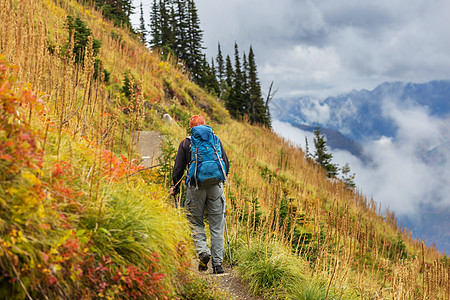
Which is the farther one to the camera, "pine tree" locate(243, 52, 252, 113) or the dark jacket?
"pine tree" locate(243, 52, 252, 113)

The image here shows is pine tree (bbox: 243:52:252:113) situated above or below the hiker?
above

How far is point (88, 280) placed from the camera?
1.87 metres

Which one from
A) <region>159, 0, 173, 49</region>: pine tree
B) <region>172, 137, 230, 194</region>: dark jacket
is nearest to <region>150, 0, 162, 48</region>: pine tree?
<region>159, 0, 173, 49</region>: pine tree

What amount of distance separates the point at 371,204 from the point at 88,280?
1197 cm

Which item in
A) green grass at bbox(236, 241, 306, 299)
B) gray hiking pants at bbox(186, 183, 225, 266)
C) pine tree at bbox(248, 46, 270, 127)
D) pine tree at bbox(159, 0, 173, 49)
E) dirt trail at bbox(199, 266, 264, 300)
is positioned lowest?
dirt trail at bbox(199, 266, 264, 300)

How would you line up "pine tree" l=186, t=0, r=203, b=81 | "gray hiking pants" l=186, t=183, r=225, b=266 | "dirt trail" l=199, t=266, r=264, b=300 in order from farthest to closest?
1. "pine tree" l=186, t=0, r=203, b=81
2. "gray hiking pants" l=186, t=183, r=225, b=266
3. "dirt trail" l=199, t=266, r=264, b=300

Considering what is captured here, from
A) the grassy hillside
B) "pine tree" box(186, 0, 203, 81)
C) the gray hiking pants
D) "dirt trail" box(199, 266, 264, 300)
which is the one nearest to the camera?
the grassy hillside

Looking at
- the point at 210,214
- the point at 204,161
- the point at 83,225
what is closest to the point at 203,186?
the point at 204,161

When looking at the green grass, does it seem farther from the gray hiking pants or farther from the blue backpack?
the blue backpack

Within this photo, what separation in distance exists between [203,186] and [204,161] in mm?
334

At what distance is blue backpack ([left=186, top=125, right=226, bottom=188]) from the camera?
3598mm

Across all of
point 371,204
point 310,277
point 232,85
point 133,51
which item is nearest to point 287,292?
point 310,277

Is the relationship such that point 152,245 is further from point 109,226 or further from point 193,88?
point 193,88

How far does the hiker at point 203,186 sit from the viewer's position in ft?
11.9
